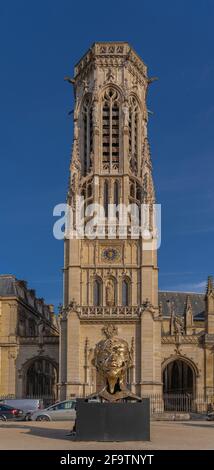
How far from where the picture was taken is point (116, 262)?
219ft

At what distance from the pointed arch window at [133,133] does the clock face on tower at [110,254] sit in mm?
9617

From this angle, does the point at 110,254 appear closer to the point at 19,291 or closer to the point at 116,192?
the point at 116,192

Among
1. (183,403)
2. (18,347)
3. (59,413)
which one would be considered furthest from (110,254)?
(59,413)

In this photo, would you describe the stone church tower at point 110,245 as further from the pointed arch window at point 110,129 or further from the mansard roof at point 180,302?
the mansard roof at point 180,302

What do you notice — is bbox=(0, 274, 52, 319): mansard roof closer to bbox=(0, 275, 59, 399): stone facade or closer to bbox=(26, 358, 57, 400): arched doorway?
bbox=(0, 275, 59, 399): stone facade

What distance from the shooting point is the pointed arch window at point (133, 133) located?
7273cm

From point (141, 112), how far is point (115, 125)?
4218 mm

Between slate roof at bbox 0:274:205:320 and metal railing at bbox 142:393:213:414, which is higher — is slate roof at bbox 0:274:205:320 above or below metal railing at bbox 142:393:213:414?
above

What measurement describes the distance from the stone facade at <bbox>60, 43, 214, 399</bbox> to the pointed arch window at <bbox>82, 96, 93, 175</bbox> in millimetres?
106

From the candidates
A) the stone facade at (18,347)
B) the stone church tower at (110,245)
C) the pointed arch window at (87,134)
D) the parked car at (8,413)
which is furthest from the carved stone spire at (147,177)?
the parked car at (8,413)

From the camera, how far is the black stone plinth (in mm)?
24400

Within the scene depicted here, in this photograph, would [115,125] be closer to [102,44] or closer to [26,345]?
[102,44]

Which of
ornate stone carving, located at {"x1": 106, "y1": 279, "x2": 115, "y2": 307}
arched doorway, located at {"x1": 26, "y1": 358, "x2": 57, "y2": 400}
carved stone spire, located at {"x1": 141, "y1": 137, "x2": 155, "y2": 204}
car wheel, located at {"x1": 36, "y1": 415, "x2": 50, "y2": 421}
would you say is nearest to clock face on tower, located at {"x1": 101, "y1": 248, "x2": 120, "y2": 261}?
ornate stone carving, located at {"x1": 106, "y1": 279, "x2": 115, "y2": 307}

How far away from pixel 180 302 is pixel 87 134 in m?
28.4
